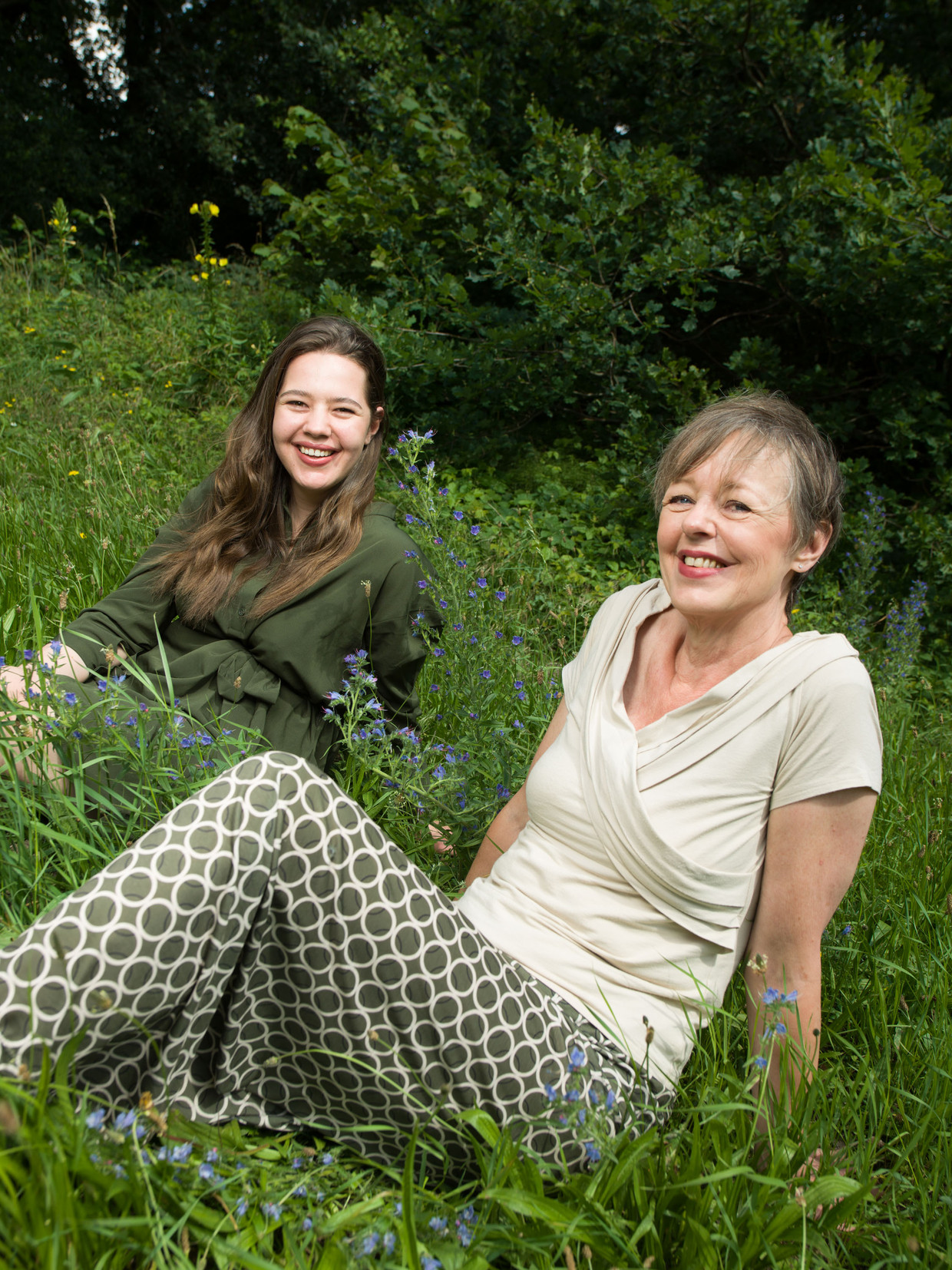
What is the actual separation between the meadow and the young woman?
134 mm

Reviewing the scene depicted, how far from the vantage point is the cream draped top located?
158 cm

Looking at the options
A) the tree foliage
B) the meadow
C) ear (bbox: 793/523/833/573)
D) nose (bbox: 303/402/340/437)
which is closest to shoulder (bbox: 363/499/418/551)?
the meadow

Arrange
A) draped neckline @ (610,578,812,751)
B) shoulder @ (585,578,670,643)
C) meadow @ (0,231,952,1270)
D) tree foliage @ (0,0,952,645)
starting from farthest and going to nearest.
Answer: tree foliage @ (0,0,952,645) → shoulder @ (585,578,670,643) → draped neckline @ (610,578,812,751) → meadow @ (0,231,952,1270)

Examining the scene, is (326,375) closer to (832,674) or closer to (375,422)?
(375,422)

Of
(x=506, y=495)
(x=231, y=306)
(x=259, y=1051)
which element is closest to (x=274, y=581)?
(x=259, y=1051)

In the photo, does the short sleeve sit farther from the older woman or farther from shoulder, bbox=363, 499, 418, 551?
shoulder, bbox=363, 499, 418, 551

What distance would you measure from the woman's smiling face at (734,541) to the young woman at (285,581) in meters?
0.99

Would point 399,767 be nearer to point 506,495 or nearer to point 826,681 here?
point 826,681

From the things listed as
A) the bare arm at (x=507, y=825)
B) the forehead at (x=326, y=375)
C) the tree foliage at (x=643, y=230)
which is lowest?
the bare arm at (x=507, y=825)

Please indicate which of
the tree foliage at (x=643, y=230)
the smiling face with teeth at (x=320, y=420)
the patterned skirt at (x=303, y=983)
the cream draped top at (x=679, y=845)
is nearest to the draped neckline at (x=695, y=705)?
the cream draped top at (x=679, y=845)

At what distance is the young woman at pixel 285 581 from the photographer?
2457 millimetres

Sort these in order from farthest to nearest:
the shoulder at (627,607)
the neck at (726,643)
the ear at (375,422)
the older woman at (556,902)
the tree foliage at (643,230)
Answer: the tree foliage at (643,230)
the ear at (375,422)
the shoulder at (627,607)
the neck at (726,643)
the older woman at (556,902)

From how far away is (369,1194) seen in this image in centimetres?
150

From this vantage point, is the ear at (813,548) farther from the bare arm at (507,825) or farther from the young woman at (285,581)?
the young woman at (285,581)
